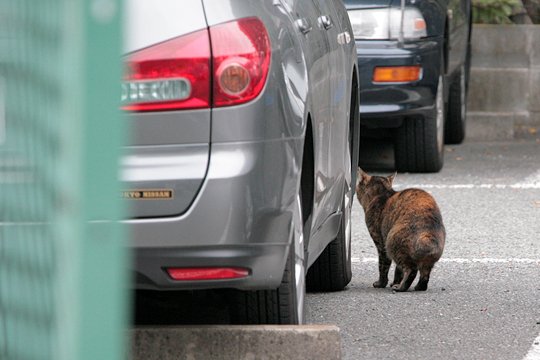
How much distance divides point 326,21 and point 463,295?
1.54 m

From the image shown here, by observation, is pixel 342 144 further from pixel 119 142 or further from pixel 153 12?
pixel 119 142

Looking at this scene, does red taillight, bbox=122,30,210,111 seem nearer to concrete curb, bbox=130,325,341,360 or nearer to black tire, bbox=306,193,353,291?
concrete curb, bbox=130,325,341,360

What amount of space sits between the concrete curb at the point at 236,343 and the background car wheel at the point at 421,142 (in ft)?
21.6

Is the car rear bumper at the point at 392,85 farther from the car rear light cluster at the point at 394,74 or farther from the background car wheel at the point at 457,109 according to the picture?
the background car wheel at the point at 457,109

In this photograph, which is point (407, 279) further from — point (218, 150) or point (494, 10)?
point (494, 10)

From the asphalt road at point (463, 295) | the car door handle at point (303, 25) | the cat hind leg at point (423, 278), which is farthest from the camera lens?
the cat hind leg at point (423, 278)

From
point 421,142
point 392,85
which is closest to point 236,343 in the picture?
point 392,85

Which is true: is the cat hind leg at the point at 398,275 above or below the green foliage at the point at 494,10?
below

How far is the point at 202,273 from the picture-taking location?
11.7 ft

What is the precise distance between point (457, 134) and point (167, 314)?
314 inches

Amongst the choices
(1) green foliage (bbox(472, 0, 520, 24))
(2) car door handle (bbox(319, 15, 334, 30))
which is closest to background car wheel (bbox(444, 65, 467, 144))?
(1) green foliage (bbox(472, 0, 520, 24))

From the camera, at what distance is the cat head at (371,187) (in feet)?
21.6

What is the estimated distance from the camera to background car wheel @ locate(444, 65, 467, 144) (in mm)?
12234

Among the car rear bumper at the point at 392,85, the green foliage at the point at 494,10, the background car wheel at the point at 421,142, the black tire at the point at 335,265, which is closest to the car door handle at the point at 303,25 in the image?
the black tire at the point at 335,265
